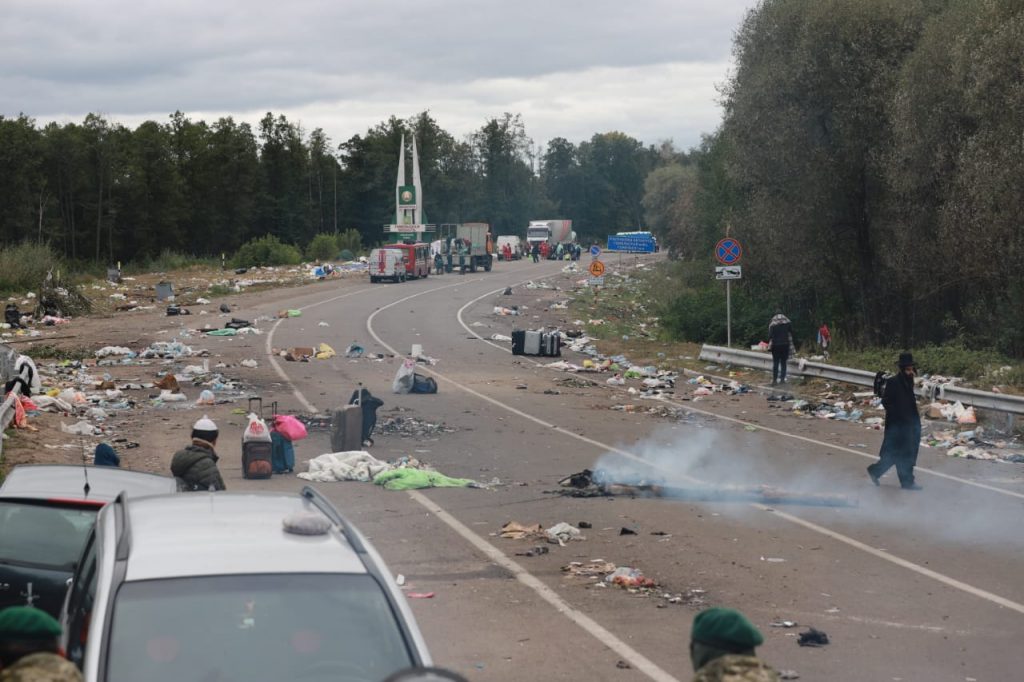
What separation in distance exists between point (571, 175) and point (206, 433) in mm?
167110

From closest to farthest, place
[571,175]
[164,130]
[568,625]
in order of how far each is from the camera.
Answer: [568,625], [164,130], [571,175]

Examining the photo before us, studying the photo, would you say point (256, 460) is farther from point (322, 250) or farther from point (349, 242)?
point (349, 242)

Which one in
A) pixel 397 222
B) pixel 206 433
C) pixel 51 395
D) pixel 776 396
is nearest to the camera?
pixel 206 433

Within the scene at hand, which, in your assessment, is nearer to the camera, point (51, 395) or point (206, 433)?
point (206, 433)

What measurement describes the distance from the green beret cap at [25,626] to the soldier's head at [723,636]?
6.71ft

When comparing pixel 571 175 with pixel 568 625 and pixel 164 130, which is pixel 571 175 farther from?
pixel 568 625

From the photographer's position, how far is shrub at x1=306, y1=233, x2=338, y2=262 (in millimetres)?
99312

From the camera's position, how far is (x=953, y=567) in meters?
11.4

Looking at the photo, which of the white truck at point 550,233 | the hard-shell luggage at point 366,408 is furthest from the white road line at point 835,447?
the white truck at point 550,233

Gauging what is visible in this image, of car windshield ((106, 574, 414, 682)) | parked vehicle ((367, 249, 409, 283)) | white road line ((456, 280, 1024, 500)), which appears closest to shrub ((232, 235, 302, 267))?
parked vehicle ((367, 249, 409, 283))

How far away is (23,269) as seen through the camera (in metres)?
54.2

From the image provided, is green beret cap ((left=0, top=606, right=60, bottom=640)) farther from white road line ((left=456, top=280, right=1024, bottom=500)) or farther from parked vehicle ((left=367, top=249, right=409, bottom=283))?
parked vehicle ((left=367, top=249, right=409, bottom=283))

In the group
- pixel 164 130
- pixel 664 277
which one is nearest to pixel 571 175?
pixel 164 130

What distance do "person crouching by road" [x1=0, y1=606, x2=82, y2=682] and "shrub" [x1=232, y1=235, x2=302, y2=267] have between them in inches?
3364
